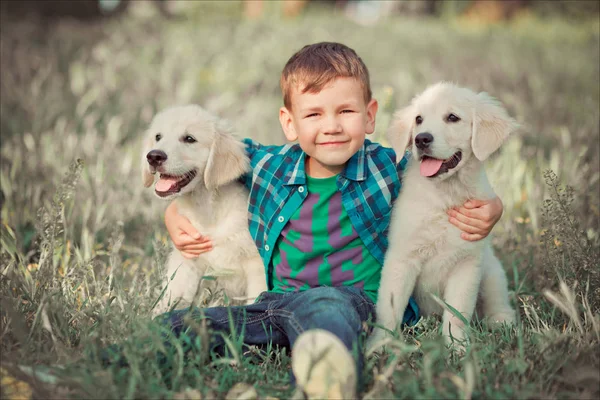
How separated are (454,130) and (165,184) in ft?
4.46

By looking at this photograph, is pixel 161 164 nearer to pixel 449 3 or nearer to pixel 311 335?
pixel 311 335

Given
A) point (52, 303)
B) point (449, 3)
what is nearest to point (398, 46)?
point (52, 303)

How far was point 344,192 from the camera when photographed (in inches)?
114

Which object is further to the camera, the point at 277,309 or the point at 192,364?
the point at 277,309

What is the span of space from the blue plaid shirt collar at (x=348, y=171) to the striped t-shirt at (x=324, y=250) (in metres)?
0.07

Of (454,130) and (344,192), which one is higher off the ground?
(454,130)

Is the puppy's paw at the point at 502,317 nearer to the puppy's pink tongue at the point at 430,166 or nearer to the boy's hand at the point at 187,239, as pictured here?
the puppy's pink tongue at the point at 430,166

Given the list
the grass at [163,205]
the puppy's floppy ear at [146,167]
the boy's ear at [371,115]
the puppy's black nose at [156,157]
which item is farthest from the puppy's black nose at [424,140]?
the puppy's floppy ear at [146,167]

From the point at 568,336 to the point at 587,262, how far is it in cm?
67

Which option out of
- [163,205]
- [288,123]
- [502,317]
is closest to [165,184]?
[288,123]

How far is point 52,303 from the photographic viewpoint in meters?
2.41

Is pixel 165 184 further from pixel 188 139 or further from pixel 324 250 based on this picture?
pixel 324 250

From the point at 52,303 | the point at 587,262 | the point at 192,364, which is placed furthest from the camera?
the point at 587,262

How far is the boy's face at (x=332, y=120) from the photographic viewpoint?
9.00 ft
